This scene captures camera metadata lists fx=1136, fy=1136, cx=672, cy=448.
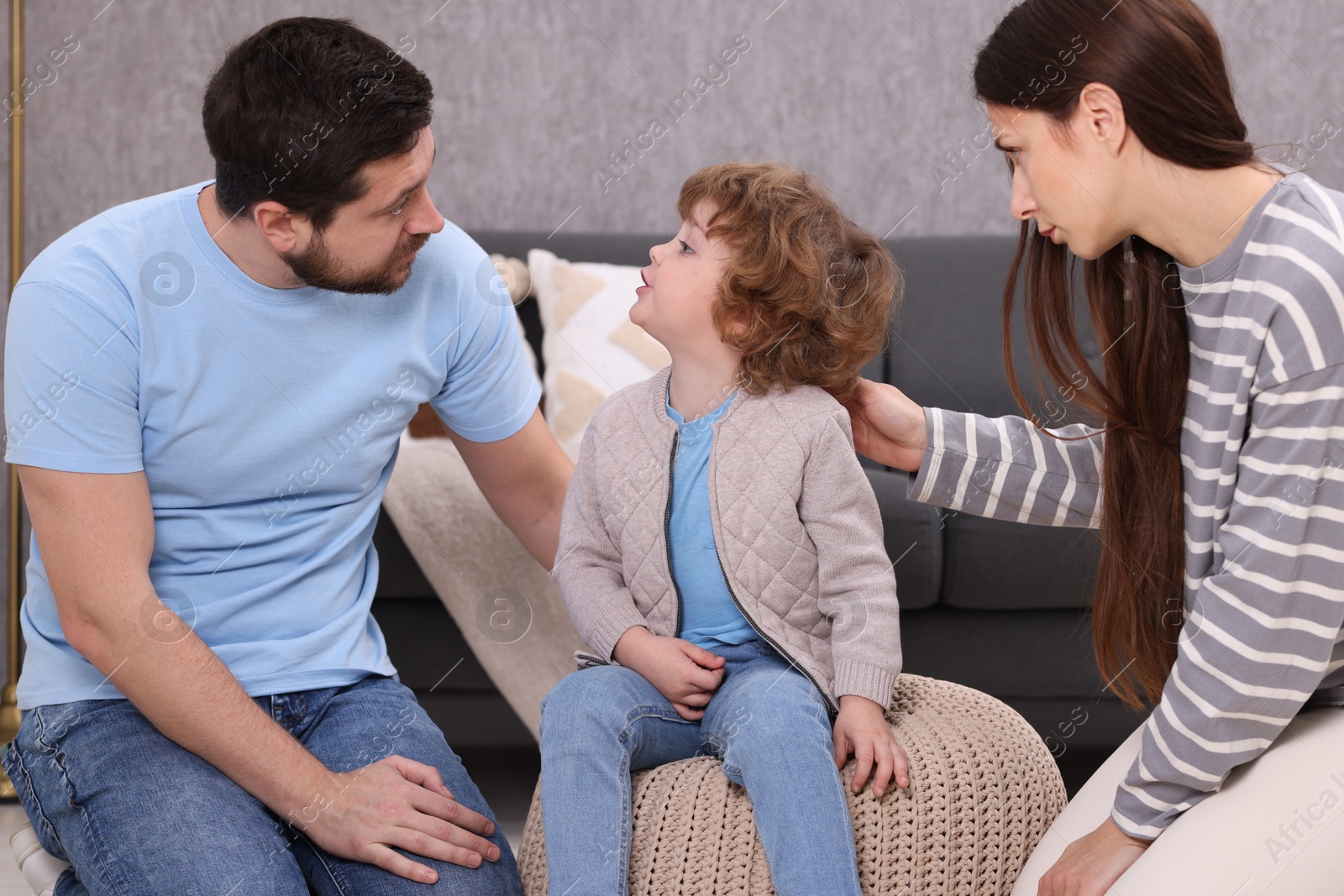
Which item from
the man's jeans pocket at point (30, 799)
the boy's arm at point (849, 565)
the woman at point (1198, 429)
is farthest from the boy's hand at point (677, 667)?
the man's jeans pocket at point (30, 799)

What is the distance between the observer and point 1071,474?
1.19 m

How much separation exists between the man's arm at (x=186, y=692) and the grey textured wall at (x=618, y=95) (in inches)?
66.1

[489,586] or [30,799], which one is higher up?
[30,799]

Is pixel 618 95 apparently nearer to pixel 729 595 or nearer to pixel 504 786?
pixel 504 786

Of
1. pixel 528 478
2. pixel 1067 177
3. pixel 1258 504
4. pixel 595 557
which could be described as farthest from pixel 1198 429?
pixel 528 478

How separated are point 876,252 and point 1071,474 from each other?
325 mm

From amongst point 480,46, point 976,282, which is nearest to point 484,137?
point 480,46

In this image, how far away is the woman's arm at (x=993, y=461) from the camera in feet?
3.93

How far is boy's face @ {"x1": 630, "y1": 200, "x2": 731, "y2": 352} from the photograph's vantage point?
1233 millimetres

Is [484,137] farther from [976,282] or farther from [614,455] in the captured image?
[614,455]

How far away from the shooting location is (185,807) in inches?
40.6

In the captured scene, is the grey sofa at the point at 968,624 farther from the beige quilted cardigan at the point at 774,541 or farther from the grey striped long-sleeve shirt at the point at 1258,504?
the grey striped long-sleeve shirt at the point at 1258,504

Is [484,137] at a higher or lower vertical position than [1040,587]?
higher

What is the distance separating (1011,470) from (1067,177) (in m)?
0.35
